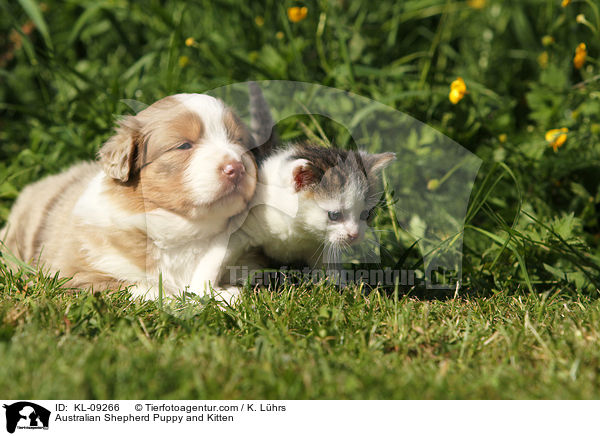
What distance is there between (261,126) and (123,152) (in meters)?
0.70

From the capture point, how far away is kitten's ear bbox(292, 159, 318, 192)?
2.39 metres

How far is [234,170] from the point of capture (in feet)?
7.16

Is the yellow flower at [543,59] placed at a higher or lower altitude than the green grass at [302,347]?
higher

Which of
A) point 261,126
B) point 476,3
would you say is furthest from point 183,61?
point 476,3

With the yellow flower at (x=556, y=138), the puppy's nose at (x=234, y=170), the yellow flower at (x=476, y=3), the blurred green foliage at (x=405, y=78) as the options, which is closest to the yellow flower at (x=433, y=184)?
the blurred green foliage at (x=405, y=78)

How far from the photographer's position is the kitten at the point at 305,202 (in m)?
2.45

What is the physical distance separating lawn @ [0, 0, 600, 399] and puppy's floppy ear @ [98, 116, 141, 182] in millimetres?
538

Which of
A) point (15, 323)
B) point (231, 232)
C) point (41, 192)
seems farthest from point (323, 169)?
point (41, 192)

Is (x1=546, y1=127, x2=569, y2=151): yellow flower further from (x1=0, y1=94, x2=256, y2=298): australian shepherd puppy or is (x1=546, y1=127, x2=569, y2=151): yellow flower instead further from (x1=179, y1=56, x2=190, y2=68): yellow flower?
(x1=179, y1=56, x2=190, y2=68): yellow flower
